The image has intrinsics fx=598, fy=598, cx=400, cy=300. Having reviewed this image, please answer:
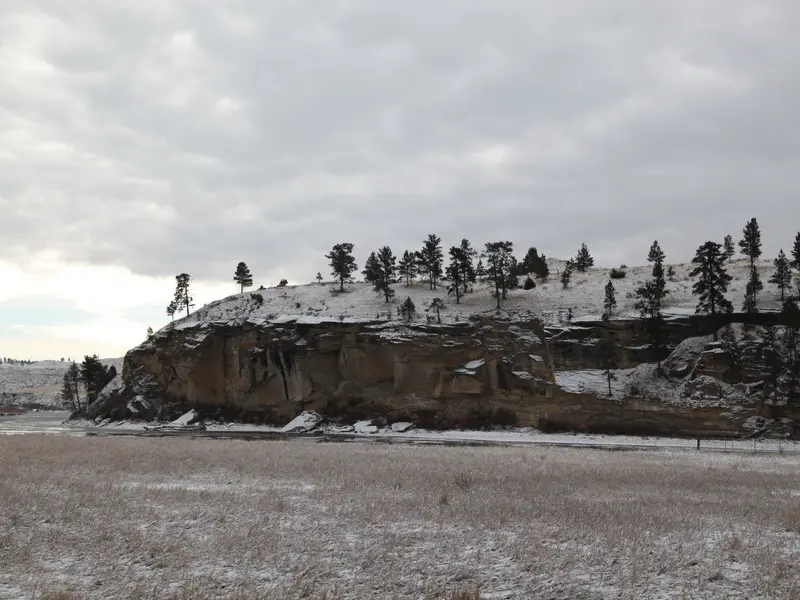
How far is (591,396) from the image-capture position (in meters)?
59.0

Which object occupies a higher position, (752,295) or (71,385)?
(752,295)

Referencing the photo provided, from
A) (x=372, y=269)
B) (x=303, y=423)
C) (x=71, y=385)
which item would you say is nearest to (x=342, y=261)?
(x=372, y=269)

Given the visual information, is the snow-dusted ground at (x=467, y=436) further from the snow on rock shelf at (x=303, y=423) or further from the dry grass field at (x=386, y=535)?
the dry grass field at (x=386, y=535)

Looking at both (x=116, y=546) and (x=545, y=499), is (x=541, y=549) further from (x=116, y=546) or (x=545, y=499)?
(x=116, y=546)

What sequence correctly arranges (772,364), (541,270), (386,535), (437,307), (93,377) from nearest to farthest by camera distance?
1. (386,535)
2. (772,364)
3. (437,307)
4. (541,270)
5. (93,377)

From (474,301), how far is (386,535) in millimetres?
74227

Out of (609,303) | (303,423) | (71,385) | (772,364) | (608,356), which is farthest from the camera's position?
(71,385)

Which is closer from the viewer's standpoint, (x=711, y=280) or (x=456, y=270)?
(x=711, y=280)

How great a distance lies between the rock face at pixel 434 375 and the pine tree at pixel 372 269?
75.3 feet

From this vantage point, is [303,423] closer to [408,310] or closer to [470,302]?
[408,310]

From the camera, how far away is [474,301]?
8431cm

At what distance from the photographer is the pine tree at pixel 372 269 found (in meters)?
92.8

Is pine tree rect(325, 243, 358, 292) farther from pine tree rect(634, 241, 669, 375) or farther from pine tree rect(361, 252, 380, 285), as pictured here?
pine tree rect(634, 241, 669, 375)

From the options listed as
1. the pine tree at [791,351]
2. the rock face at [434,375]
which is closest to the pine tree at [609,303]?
the rock face at [434,375]
